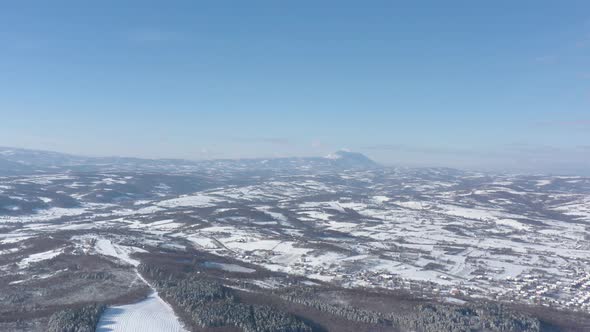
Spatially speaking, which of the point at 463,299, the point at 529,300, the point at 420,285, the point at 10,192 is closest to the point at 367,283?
the point at 420,285

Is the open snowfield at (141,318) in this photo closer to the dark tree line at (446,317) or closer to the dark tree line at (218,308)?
the dark tree line at (218,308)

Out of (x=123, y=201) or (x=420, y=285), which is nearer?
(x=420, y=285)

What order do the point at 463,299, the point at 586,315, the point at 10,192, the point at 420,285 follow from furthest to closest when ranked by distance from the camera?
the point at 10,192, the point at 420,285, the point at 463,299, the point at 586,315

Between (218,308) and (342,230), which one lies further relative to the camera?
(342,230)

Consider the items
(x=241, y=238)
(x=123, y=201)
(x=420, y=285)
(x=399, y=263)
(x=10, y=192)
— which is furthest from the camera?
(x=123, y=201)

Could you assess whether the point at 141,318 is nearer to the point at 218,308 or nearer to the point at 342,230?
the point at 218,308

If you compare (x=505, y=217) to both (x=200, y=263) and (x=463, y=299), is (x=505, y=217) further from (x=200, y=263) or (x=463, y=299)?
(x=200, y=263)

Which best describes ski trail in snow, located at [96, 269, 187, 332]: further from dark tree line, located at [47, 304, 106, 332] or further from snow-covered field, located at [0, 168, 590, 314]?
snow-covered field, located at [0, 168, 590, 314]

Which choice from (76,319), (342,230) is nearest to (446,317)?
(76,319)

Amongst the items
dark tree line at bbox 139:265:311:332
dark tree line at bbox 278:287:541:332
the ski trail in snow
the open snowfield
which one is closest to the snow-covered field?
dark tree line at bbox 278:287:541:332
